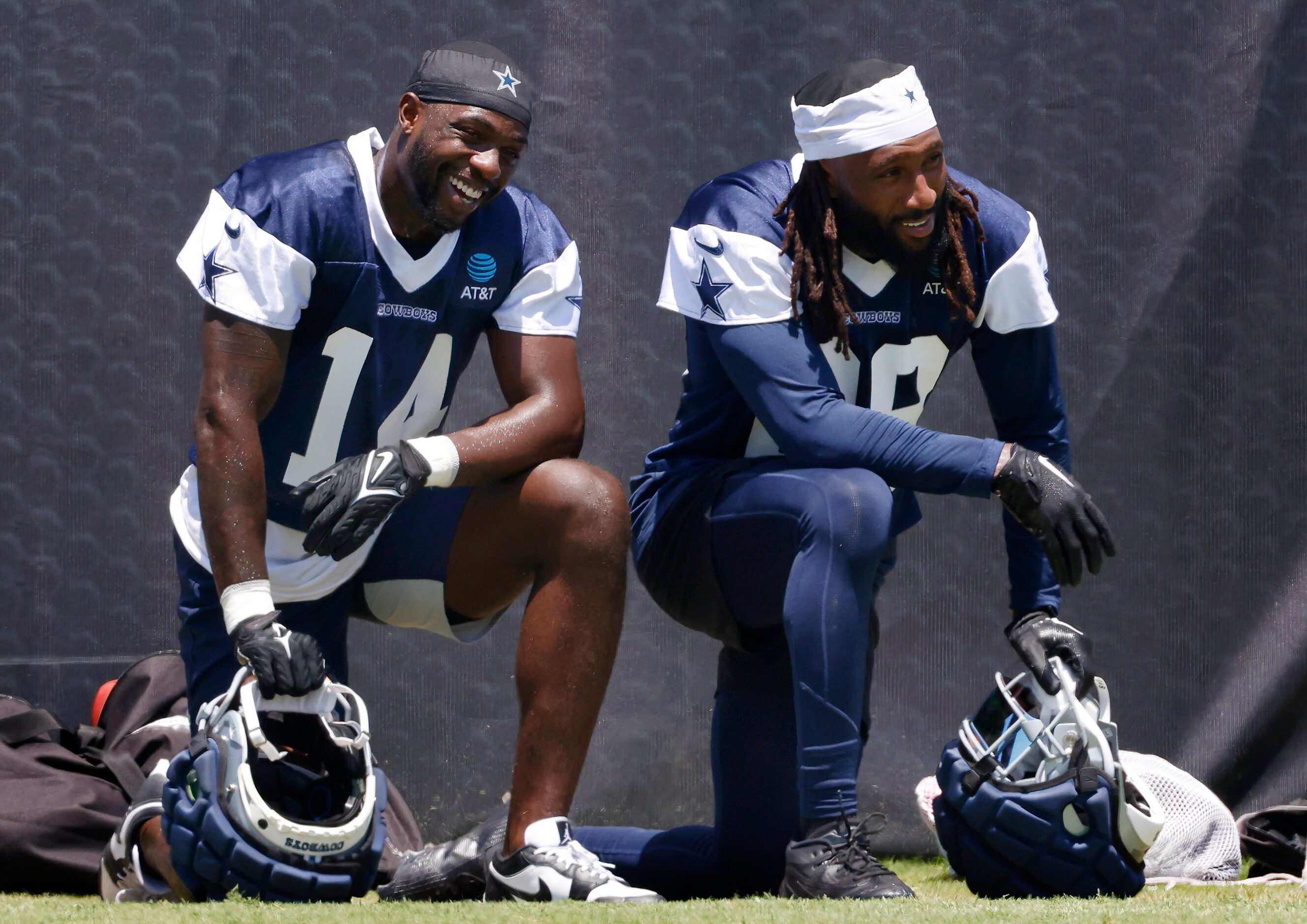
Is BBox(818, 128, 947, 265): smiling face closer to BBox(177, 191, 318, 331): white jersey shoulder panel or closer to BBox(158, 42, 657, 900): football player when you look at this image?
BBox(158, 42, 657, 900): football player

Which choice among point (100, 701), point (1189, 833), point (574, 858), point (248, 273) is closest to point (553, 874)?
point (574, 858)

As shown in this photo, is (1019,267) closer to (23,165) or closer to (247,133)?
(247,133)

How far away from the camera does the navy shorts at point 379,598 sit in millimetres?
2160

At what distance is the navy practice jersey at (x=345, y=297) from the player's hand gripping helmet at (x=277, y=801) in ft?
1.13

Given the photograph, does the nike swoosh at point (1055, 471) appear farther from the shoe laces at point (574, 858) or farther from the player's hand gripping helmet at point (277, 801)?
the player's hand gripping helmet at point (277, 801)

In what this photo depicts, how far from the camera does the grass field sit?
5.11 ft

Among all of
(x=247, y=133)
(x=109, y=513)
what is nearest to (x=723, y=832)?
(x=109, y=513)

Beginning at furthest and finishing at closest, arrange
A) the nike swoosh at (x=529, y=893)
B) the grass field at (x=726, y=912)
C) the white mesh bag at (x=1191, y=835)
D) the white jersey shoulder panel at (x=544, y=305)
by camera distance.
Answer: the white mesh bag at (x=1191, y=835), the white jersey shoulder panel at (x=544, y=305), the nike swoosh at (x=529, y=893), the grass field at (x=726, y=912)

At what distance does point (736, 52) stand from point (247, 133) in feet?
3.22

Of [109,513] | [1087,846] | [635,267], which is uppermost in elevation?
[635,267]

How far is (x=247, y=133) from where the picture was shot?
9.90ft

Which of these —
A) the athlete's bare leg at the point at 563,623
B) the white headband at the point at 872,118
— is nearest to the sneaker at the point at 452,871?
the athlete's bare leg at the point at 563,623

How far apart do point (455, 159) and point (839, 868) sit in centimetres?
107

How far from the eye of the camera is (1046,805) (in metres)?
1.80
